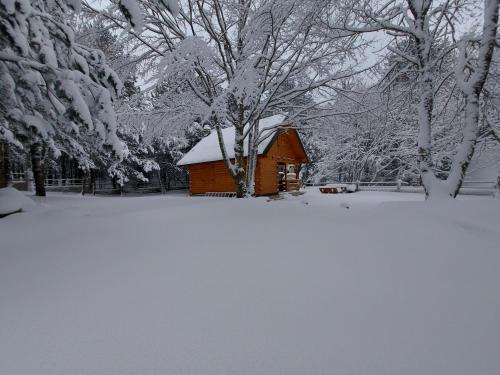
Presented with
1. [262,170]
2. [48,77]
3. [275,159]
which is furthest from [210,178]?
[48,77]

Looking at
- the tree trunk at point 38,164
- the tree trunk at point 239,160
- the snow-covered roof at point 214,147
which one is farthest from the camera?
the snow-covered roof at point 214,147

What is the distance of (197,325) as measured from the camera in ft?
6.29

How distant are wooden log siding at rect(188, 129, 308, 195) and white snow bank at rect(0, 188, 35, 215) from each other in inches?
445

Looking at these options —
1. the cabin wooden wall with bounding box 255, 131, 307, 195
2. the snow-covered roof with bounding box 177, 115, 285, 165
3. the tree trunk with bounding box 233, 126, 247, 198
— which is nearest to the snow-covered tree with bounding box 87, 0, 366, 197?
the tree trunk with bounding box 233, 126, 247, 198

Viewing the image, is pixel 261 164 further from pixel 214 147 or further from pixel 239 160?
pixel 239 160

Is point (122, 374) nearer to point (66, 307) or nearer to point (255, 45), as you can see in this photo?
point (66, 307)

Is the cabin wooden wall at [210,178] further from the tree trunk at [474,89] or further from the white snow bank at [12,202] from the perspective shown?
the tree trunk at [474,89]

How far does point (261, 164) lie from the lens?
16.7 m

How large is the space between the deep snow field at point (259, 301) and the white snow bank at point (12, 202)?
180 centimetres

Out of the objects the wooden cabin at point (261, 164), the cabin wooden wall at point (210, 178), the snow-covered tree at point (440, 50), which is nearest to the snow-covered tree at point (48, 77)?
the snow-covered tree at point (440, 50)

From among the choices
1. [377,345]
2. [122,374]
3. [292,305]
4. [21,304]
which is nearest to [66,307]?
[21,304]

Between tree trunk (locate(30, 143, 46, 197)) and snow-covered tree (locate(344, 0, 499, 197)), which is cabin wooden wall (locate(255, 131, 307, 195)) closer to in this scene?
snow-covered tree (locate(344, 0, 499, 197))

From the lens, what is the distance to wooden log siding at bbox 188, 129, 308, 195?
17.0 meters

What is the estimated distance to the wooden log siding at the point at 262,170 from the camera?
17.0 m
